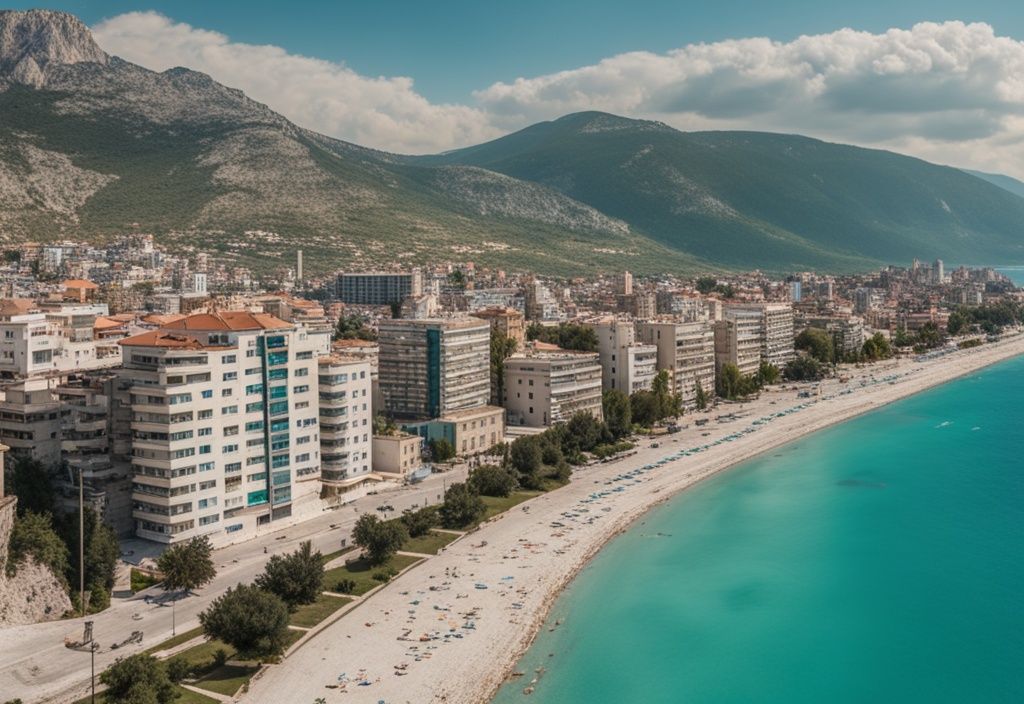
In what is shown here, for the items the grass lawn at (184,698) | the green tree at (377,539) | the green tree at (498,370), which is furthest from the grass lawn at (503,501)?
the grass lawn at (184,698)

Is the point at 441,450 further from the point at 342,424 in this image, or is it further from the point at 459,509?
the point at 459,509

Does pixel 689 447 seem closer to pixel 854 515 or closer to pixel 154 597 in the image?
pixel 854 515

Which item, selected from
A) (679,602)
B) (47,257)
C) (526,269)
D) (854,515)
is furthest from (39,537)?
(526,269)

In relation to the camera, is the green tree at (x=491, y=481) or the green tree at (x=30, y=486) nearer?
the green tree at (x=30, y=486)

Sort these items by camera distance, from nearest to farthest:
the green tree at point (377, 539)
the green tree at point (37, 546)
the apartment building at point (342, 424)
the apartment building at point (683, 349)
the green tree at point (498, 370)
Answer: the green tree at point (37, 546), the green tree at point (377, 539), the apartment building at point (342, 424), the green tree at point (498, 370), the apartment building at point (683, 349)

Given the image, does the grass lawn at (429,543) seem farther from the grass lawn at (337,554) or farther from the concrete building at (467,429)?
the concrete building at (467,429)

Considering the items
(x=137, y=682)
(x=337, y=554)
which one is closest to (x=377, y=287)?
(x=337, y=554)
